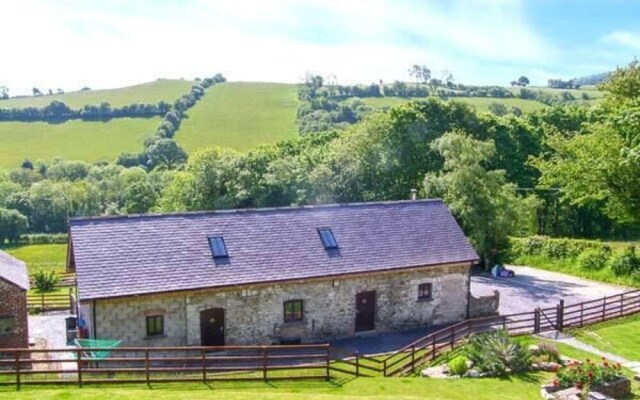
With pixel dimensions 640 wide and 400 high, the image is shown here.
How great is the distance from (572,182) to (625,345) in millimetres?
14828

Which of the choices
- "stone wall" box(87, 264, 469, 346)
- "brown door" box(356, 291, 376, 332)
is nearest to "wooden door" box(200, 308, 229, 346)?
"stone wall" box(87, 264, 469, 346)

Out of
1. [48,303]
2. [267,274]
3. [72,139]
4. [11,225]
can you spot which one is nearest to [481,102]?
[72,139]

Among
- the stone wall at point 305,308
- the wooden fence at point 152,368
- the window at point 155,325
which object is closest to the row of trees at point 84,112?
the stone wall at point 305,308

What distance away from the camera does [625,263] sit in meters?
34.8

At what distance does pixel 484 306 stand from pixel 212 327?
12369mm

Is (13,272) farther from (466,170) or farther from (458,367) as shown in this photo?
(466,170)

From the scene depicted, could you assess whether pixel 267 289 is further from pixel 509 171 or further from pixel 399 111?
pixel 509 171

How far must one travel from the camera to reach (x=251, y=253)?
2355 cm

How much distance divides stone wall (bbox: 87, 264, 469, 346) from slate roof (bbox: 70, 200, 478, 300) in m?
0.49

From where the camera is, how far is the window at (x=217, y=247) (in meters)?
23.0

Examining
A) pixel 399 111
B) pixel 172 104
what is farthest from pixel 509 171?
pixel 172 104

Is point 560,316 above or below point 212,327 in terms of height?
below

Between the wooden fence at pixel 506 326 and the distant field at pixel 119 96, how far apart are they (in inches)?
4266

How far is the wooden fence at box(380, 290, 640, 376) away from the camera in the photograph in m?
20.1
